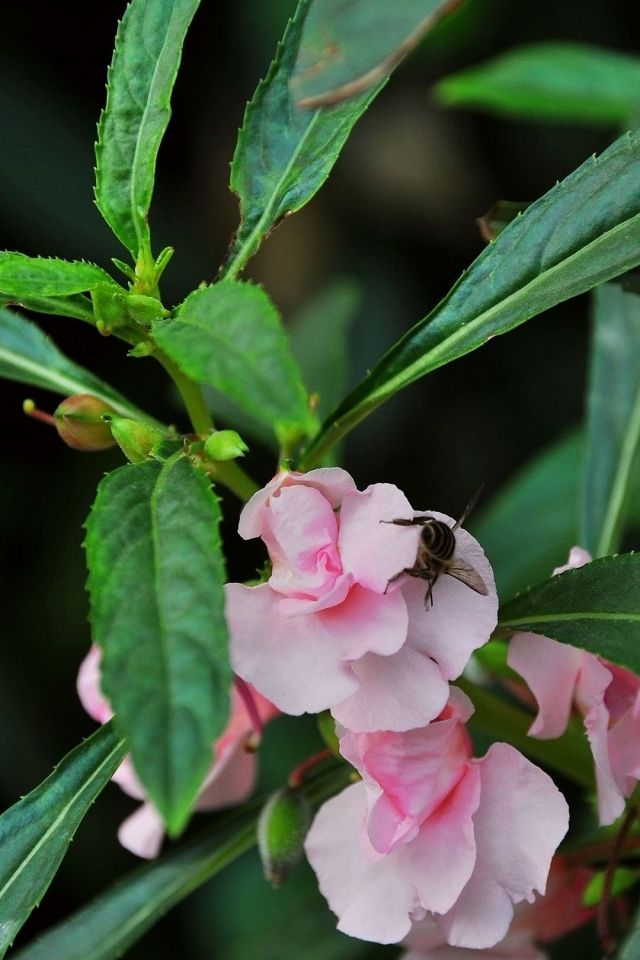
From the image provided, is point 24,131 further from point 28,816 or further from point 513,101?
point 28,816

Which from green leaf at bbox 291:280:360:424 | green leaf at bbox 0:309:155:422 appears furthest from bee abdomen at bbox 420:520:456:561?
green leaf at bbox 291:280:360:424

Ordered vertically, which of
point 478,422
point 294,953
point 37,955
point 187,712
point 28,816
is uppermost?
point 187,712

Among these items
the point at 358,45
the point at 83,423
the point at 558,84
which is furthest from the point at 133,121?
the point at 558,84

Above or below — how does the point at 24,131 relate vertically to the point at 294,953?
above

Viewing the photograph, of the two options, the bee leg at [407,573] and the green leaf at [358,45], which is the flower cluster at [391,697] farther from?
the green leaf at [358,45]

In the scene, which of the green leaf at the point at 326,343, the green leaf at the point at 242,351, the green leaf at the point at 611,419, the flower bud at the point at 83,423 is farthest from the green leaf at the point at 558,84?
the green leaf at the point at 242,351

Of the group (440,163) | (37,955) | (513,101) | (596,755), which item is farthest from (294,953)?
(440,163)

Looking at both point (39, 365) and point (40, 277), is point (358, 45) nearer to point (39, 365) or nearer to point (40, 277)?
point (40, 277)

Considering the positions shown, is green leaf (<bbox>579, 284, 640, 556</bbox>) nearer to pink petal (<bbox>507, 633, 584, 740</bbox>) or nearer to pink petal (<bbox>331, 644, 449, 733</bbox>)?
pink petal (<bbox>507, 633, 584, 740</bbox>)
